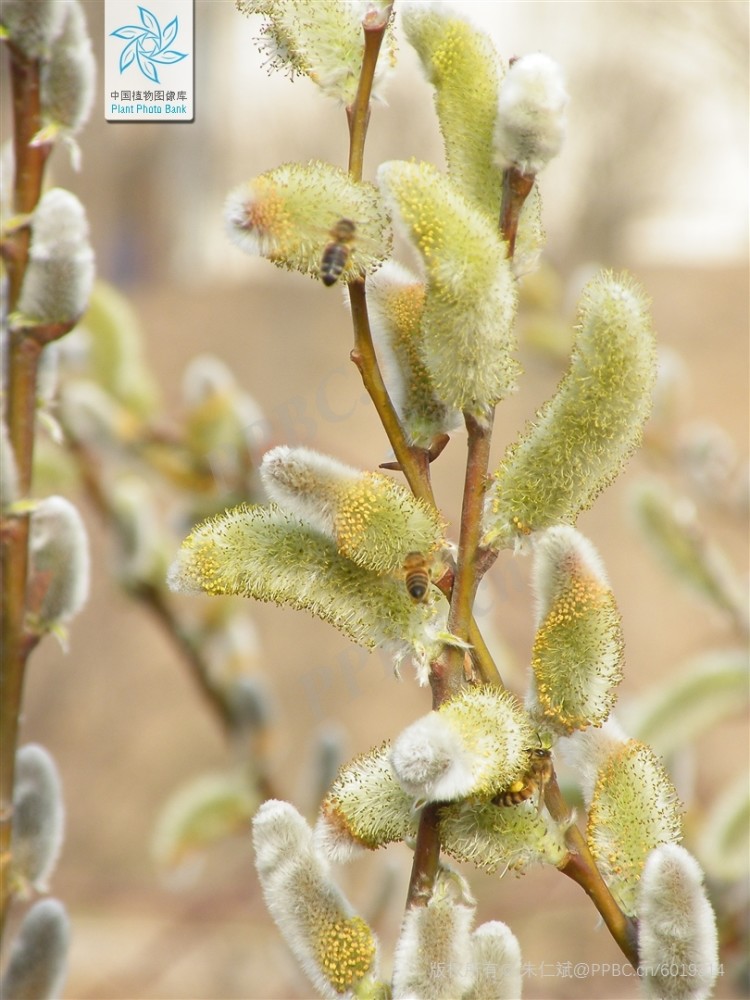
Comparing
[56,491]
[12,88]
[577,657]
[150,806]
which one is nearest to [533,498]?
[577,657]

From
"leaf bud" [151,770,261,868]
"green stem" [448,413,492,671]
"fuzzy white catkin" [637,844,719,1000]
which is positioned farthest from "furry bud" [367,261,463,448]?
"leaf bud" [151,770,261,868]

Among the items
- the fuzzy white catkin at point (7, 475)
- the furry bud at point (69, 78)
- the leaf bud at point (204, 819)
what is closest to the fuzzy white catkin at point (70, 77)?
the furry bud at point (69, 78)

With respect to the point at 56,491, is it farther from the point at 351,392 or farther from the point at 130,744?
the point at 130,744

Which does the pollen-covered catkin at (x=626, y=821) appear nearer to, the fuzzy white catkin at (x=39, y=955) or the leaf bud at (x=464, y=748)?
the leaf bud at (x=464, y=748)

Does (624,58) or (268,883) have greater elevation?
(624,58)

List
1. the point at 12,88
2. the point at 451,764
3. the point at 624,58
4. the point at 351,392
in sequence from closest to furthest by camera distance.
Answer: the point at 451,764 < the point at 12,88 < the point at 624,58 < the point at 351,392

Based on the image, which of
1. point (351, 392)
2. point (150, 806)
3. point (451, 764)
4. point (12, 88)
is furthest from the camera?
point (150, 806)
